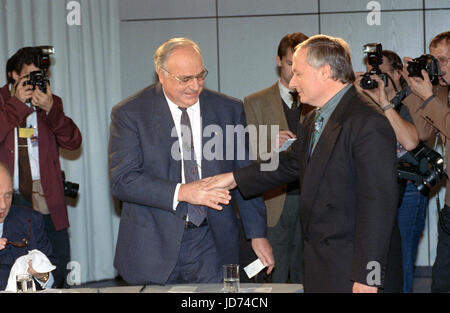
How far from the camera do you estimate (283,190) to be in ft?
14.9

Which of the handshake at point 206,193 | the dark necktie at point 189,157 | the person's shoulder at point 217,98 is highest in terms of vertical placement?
the person's shoulder at point 217,98

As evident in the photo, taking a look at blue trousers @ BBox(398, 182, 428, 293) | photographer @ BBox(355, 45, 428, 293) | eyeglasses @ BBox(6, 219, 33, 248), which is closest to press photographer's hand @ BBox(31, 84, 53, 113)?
eyeglasses @ BBox(6, 219, 33, 248)

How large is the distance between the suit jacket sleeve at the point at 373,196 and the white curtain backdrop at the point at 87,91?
3.99 m

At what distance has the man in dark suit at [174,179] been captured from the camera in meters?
2.93

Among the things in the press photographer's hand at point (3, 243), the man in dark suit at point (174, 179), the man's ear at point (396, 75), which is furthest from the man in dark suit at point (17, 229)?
the man's ear at point (396, 75)

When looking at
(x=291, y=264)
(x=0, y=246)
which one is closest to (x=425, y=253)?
(x=291, y=264)

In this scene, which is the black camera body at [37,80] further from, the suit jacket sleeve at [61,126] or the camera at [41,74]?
the suit jacket sleeve at [61,126]

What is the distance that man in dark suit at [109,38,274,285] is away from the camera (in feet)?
9.61

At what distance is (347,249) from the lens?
8.39 ft

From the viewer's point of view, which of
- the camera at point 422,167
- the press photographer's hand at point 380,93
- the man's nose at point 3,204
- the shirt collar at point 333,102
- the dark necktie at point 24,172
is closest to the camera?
the shirt collar at point 333,102

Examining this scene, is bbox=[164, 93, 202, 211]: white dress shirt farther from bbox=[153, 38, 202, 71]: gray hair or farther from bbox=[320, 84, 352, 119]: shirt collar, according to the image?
bbox=[320, 84, 352, 119]: shirt collar
